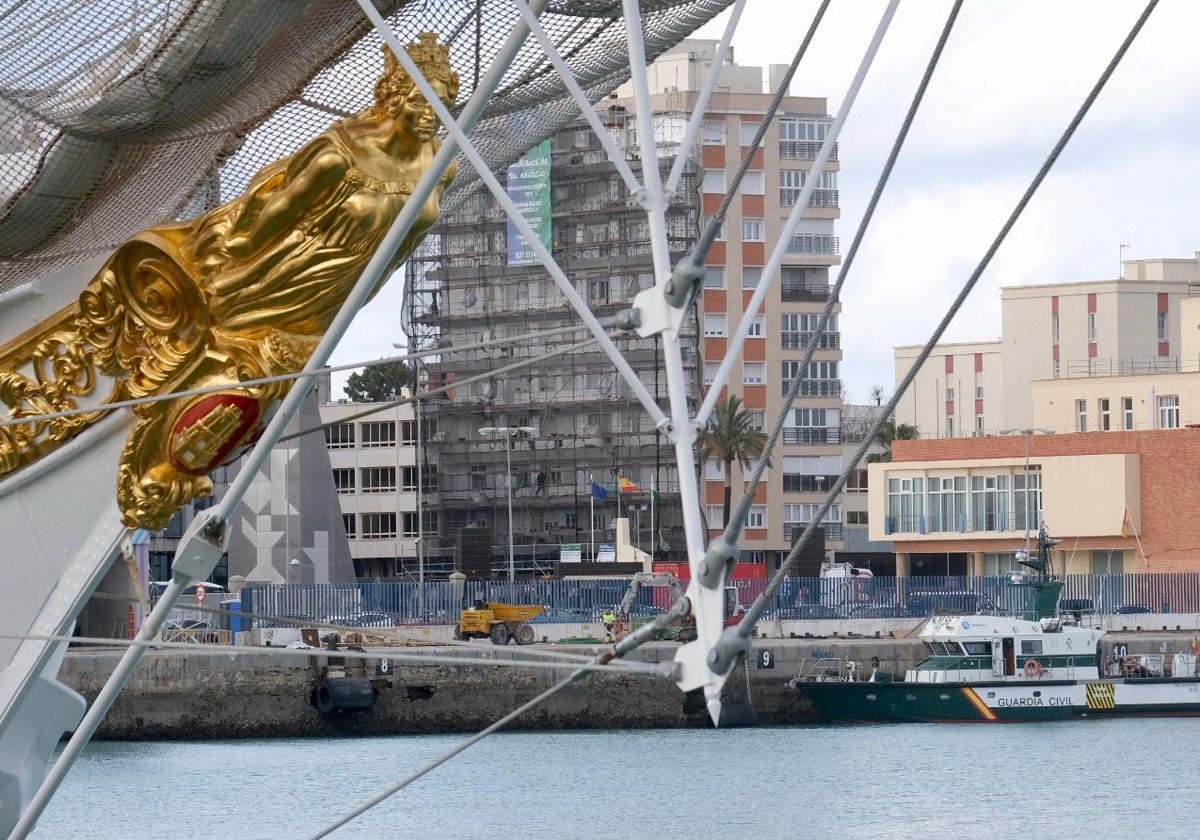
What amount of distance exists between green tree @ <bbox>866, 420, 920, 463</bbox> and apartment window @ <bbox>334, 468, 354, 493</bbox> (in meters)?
23.4

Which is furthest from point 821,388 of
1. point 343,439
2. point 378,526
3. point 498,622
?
point 498,622

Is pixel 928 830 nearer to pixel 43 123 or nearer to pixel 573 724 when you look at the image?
pixel 573 724

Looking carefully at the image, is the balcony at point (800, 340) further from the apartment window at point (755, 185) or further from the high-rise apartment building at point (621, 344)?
the apartment window at point (755, 185)

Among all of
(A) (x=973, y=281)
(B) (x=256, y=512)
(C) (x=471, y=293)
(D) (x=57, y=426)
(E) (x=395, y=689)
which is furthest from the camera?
(C) (x=471, y=293)

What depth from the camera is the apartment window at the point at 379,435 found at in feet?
286

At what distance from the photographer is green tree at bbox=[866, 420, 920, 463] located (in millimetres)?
96787

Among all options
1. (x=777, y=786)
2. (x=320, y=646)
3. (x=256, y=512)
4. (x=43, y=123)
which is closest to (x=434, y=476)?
(x=256, y=512)

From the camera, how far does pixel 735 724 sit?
157 feet

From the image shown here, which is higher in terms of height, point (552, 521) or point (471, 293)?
point (471, 293)

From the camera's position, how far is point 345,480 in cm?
8781

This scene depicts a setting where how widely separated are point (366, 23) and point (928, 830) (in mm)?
25487

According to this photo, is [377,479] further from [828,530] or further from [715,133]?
[715,133]

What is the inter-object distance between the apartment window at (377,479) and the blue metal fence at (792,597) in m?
29.5

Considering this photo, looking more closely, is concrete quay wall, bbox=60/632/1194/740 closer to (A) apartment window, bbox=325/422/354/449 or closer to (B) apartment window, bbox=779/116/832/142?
(B) apartment window, bbox=779/116/832/142
